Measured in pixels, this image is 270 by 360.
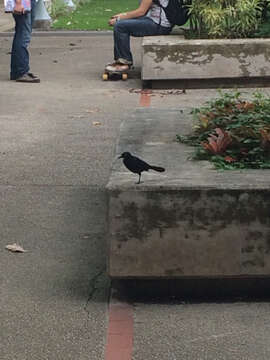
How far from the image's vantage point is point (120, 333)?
506 centimetres

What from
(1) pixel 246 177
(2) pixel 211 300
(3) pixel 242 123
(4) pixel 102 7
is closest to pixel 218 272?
(2) pixel 211 300

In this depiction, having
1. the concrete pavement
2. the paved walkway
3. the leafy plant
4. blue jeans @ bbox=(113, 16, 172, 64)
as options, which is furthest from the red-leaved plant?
the paved walkway

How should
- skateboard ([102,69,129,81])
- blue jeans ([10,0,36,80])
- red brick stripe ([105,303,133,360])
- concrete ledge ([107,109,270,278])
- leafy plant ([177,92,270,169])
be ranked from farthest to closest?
skateboard ([102,69,129,81]) → blue jeans ([10,0,36,80]) → leafy plant ([177,92,270,169]) → concrete ledge ([107,109,270,278]) → red brick stripe ([105,303,133,360])

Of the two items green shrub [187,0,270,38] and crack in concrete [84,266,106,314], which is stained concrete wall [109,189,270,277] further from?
green shrub [187,0,270,38]

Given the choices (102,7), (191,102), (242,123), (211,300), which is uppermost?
(242,123)

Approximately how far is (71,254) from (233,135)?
1.24m

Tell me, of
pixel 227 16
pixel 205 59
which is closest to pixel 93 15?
pixel 227 16

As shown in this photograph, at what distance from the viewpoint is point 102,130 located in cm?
1040

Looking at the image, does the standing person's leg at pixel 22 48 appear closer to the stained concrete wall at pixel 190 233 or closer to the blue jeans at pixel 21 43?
the blue jeans at pixel 21 43

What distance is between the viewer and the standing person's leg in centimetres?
1337

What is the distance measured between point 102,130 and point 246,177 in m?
4.97

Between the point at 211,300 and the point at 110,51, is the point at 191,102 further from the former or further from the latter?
the point at 211,300

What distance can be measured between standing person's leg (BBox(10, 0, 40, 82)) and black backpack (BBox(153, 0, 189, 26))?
1.70 m

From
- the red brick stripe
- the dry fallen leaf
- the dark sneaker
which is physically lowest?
the dark sneaker
